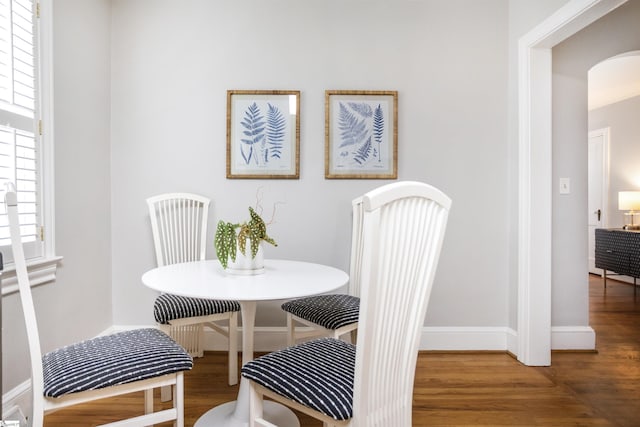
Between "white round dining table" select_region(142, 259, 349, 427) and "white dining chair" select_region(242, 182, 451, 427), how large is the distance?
241 millimetres

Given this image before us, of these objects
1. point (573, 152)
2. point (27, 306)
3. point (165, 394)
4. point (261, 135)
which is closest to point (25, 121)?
point (27, 306)

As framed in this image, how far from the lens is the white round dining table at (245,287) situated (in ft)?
4.25

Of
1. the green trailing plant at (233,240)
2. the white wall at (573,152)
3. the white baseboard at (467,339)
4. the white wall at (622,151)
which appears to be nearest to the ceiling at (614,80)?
the white wall at (622,151)

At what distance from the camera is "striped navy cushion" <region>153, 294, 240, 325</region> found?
1845 mm

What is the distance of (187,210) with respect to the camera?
2.59 m

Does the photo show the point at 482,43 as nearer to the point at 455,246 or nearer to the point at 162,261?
the point at 455,246

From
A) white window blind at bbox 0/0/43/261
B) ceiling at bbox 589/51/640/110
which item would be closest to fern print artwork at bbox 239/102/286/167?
white window blind at bbox 0/0/43/261

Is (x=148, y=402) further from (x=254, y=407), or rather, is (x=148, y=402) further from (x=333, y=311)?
(x=333, y=311)

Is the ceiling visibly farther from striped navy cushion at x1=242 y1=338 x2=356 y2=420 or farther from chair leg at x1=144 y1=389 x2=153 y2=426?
chair leg at x1=144 y1=389 x2=153 y2=426

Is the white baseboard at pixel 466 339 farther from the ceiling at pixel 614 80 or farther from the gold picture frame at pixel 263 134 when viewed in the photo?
the ceiling at pixel 614 80

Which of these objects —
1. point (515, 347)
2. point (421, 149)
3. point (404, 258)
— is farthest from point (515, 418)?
point (421, 149)

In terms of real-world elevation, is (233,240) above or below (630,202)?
below

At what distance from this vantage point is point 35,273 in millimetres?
1840

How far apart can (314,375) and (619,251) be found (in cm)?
490
